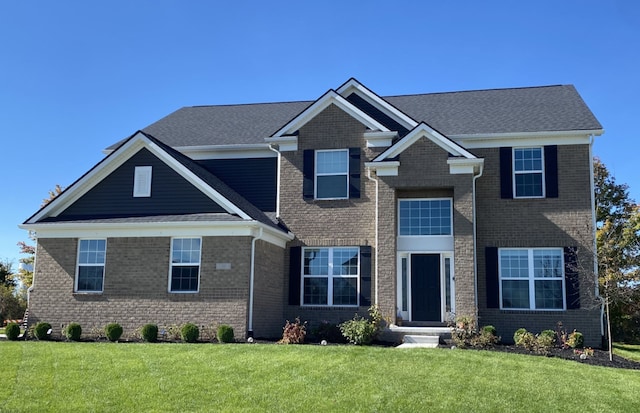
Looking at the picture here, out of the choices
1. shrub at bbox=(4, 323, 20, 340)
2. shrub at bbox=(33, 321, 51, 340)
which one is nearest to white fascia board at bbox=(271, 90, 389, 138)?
shrub at bbox=(33, 321, 51, 340)

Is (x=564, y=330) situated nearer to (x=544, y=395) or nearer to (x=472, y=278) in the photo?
(x=472, y=278)

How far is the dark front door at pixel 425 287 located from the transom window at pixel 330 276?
1861 mm

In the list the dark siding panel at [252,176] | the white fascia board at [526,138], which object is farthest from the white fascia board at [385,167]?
the dark siding panel at [252,176]

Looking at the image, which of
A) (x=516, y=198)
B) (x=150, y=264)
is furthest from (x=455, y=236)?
(x=150, y=264)

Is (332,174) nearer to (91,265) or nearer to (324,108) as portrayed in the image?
(324,108)

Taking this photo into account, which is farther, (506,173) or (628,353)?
(628,353)

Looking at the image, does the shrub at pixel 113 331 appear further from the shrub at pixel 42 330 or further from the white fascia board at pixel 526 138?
the white fascia board at pixel 526 138

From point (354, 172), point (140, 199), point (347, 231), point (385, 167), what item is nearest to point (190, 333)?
point (140, 199)

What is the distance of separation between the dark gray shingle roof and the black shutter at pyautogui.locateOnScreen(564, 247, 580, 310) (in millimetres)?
4102

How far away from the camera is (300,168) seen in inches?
856

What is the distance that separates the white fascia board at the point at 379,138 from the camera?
2091cm

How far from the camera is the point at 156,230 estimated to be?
63.3ft

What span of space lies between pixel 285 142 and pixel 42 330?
973cm

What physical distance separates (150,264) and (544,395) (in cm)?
1228
